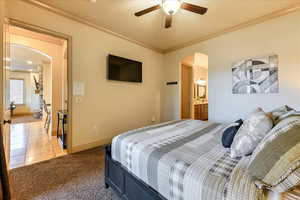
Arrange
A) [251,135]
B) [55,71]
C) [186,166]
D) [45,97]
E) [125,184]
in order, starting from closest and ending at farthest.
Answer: [186,166]
[251,135]
[125,184]
[55,71]
[45,97]

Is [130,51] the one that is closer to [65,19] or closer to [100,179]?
[65,19]

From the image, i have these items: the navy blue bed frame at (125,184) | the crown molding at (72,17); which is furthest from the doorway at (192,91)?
the navy blue bed frame at (125,184)

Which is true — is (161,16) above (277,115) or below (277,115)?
above

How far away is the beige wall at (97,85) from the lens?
2.47 m

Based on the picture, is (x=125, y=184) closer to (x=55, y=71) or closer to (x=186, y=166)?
(x=186, y=166)

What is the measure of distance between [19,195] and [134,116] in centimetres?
264

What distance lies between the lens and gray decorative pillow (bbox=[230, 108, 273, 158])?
3.26 ft

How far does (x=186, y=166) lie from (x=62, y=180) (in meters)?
1.80

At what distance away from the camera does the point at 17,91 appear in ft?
25.5

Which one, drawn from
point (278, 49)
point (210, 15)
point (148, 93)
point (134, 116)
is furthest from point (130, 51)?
point (278, 49)

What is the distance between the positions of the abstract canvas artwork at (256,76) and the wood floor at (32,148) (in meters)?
3.99

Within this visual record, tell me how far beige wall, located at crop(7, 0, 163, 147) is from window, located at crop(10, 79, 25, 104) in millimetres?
7824

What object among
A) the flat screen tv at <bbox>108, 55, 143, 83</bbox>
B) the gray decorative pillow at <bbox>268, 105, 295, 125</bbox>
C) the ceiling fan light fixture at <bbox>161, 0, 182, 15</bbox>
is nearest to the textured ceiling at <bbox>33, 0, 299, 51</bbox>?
the ceiling fan light fixture at <bbox>161, 0, 182, 15</bbox>

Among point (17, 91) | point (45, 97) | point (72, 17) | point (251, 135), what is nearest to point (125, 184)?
point (251, 135)
